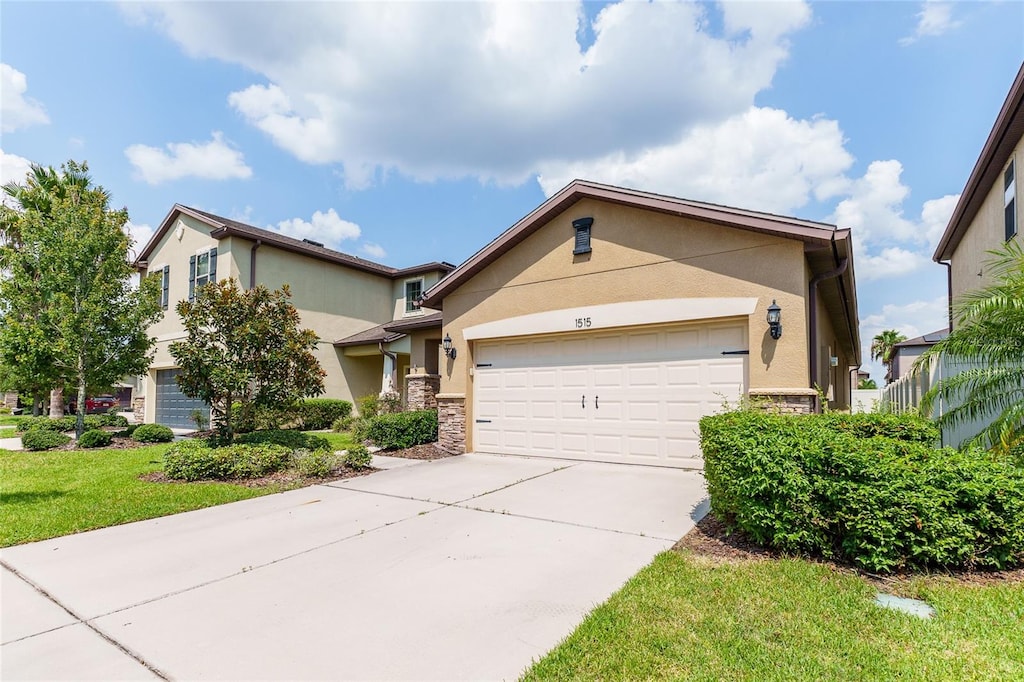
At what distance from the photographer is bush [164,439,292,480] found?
8945mm

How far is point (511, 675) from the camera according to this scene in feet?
9.73

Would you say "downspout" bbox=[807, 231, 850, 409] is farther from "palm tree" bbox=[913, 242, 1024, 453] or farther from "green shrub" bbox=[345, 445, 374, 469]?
"green shrub" bbox=[345, 445, 374, 469]

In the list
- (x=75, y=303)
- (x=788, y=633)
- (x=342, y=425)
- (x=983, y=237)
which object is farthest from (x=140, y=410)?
(x=983, y=237)

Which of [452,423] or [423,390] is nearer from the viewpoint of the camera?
[452,423]

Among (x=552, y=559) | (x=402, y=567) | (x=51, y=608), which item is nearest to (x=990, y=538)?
(x=552, y=559)

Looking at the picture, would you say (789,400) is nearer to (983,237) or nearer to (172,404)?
(983,237)

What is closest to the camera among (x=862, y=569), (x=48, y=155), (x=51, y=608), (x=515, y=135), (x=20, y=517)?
(x=51, y=608)

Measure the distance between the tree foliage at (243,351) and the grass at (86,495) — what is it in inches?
76.8

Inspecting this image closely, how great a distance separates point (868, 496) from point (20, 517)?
940 cm

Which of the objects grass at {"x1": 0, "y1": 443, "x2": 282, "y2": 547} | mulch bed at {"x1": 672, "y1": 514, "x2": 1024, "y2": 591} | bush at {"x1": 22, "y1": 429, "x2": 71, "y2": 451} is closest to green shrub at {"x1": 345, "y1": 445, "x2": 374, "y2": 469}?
grass at {"x1": 0, "y1": 443, "x2": 282, "y2": 547}

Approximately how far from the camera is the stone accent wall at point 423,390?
15406mm

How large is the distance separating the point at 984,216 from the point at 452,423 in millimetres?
12441

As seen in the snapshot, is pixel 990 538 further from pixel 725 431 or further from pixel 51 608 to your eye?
pixel 51 608

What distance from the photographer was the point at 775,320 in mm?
8047
